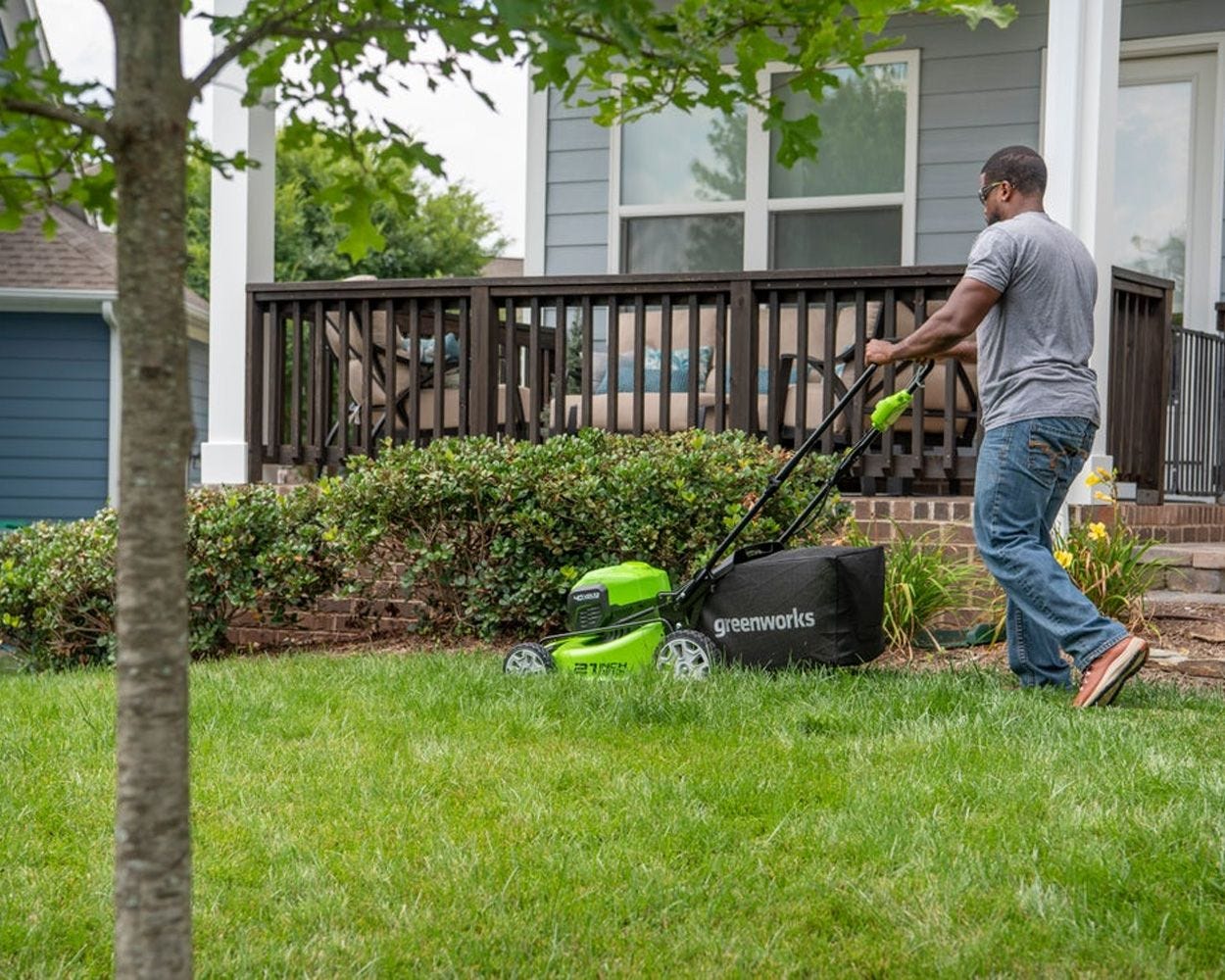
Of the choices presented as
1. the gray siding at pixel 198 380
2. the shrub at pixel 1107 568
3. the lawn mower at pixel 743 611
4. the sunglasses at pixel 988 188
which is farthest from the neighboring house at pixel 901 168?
the gray siding at pixel 198 380

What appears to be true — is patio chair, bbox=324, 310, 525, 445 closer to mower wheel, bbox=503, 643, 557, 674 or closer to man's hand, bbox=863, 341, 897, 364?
mower wheel, bbox=503, 643, 557, 674

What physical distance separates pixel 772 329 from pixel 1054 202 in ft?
4.77

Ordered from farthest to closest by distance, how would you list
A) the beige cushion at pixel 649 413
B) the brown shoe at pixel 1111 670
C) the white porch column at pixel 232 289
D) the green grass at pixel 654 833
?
the white porch column at pixel 232 289 < the beige cushion at pixel 649 413 < the brown shoe at pixel 1111 670 < the green grass at pixel 654 833

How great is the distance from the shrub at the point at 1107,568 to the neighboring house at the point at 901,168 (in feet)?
10.3

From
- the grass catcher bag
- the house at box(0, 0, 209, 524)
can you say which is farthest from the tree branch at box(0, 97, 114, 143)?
the house at box(0, 0, 209, 524)

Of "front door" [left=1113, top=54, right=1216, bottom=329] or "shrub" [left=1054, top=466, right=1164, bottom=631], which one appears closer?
"shrub" [left=1054, top=466, right=1164, bottom=631]

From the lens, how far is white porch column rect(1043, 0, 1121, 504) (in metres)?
7.17

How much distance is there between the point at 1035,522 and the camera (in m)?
5.24

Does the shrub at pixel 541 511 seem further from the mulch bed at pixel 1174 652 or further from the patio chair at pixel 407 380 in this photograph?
the patio chair at pixel 407 380

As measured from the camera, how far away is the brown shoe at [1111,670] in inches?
195

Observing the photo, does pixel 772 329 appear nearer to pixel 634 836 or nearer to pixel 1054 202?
pixel 1054 202

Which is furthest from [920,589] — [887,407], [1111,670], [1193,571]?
[1111,670]

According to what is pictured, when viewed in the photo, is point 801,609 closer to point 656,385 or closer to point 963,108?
point 656,385

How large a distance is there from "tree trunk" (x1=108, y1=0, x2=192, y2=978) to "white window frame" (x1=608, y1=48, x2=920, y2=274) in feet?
26.8
